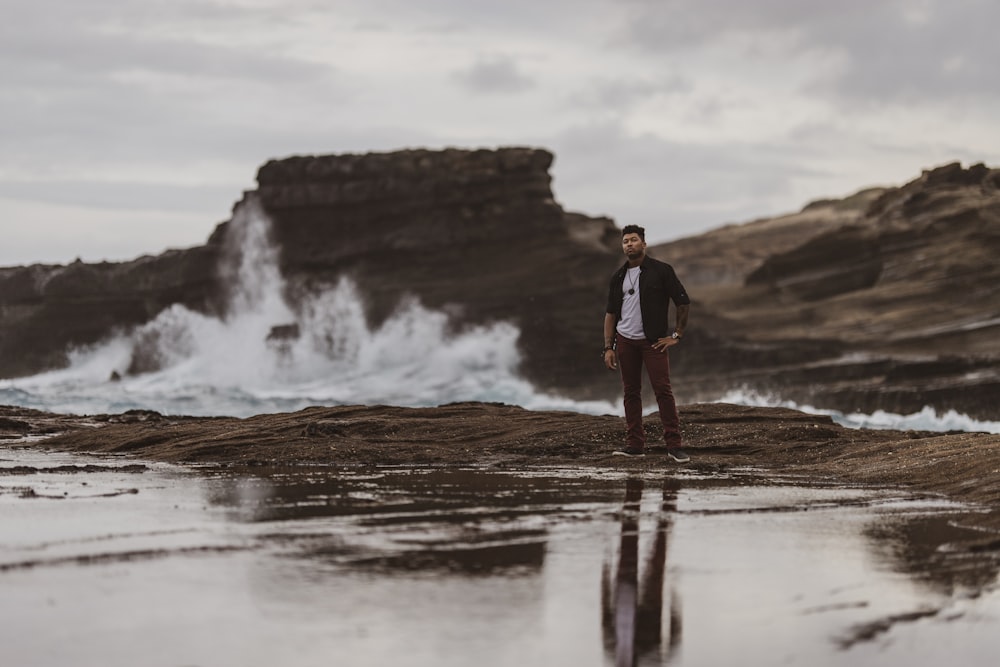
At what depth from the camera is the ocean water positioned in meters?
56.1

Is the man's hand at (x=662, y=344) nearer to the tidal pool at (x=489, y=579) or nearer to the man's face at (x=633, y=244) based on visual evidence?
the man's face at (x=633, y=244)

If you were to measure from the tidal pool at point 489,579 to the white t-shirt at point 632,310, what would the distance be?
2.84m

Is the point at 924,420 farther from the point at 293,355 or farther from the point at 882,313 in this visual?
the point at 293,355

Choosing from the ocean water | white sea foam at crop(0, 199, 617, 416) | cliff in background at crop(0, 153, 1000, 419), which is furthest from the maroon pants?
white sea foam at crop(0, 199, 617, 416)

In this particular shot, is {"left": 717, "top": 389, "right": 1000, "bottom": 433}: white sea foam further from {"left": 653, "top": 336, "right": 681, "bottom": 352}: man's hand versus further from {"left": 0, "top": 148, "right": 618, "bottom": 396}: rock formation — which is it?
{"left": 653, "top": 336, "right": 681, "bottom": 352}: man's hand

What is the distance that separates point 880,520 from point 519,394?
48.1m

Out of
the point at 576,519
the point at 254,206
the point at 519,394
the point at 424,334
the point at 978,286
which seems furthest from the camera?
the point at 254,206

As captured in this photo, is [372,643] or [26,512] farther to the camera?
[26,512]

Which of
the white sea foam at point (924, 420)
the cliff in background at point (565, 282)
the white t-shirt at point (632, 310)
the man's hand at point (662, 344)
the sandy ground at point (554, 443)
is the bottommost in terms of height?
the white sea foam at point (924, 420)

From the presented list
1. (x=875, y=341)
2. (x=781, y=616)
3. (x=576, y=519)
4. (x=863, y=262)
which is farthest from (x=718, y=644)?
(x=863, y=262)

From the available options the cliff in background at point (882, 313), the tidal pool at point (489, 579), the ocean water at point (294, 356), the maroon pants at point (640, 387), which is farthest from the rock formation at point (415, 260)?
the tidal pool at point (489, 579)

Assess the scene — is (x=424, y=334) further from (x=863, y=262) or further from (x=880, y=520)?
(x=880, y=520)

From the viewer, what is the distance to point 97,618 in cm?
463

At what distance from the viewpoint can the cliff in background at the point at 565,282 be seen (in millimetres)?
49094
